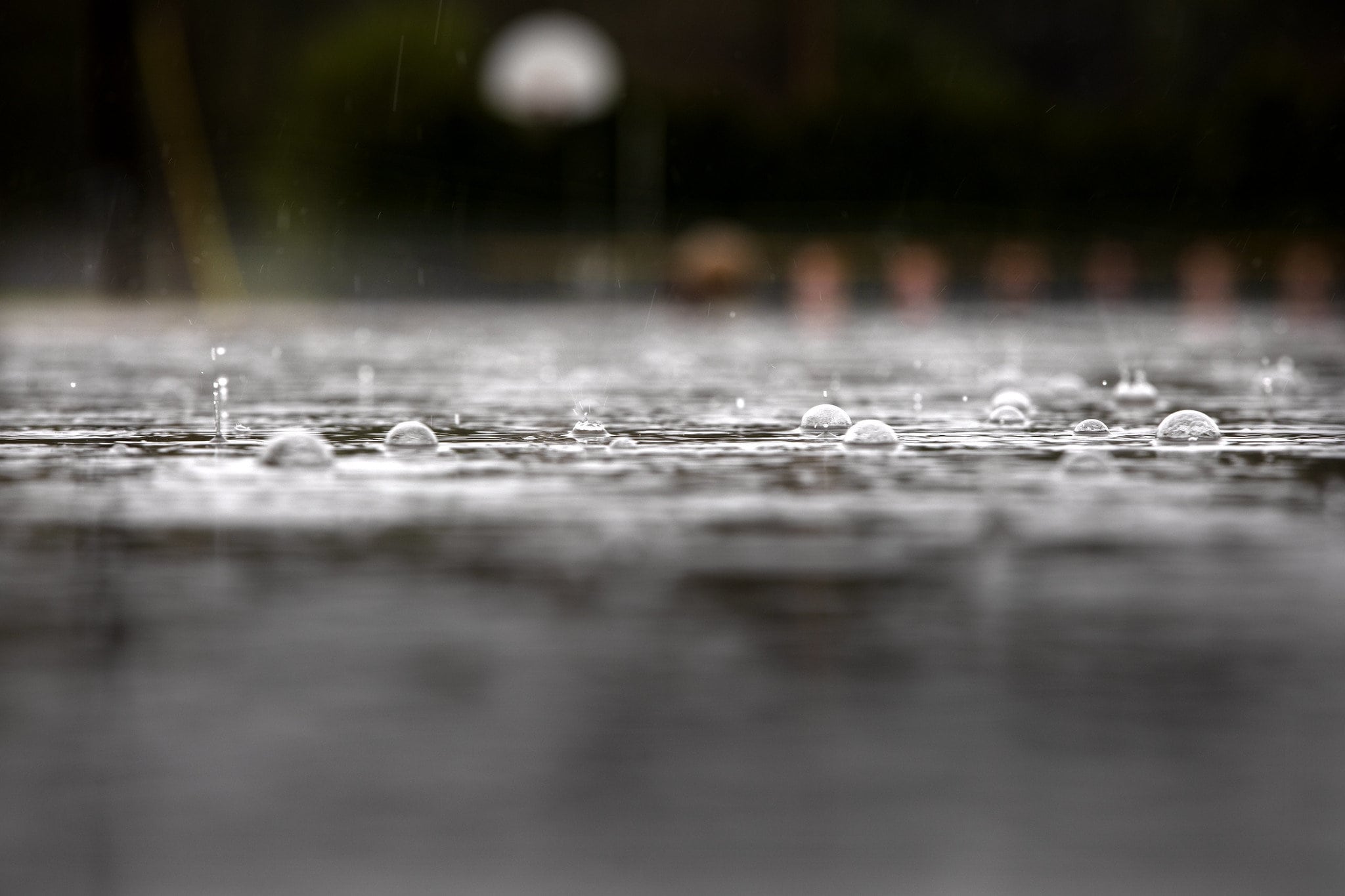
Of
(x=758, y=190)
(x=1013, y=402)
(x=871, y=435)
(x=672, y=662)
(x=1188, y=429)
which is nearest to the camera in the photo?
(x=672, y=662)

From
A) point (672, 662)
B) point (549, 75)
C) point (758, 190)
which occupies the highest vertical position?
point (549, 75)

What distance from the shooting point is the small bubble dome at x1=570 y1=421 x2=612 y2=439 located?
8477mm

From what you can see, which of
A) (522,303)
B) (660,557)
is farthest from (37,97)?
(660,557)

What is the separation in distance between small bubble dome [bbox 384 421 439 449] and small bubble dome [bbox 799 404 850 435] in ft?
4.41

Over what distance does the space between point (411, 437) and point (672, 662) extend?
14.2ft

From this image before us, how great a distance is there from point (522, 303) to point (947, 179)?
18.1 feet

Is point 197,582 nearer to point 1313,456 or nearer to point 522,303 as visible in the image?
point 1313,456

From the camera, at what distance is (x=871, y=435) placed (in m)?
8.23

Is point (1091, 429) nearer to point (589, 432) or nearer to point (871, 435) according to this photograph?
point (871, 435)

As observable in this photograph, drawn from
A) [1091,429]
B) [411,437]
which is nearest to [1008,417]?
[1091,429]

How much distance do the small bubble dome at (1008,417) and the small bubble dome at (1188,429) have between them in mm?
727

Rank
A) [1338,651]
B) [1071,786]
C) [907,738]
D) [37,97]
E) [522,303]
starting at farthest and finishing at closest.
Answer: [37,97]
[522,303]
[1338,651]
[907,738]
[1071,786]

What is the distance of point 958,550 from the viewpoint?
17.4ft

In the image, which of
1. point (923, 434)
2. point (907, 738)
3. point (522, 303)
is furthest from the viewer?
point (522, 303)
